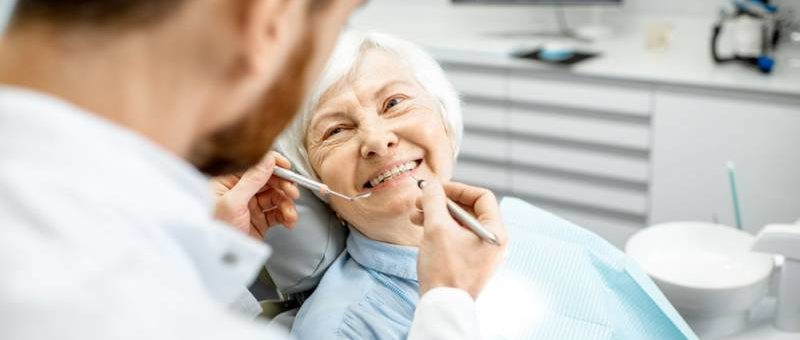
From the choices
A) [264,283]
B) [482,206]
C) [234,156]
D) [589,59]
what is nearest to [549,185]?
[589,59]

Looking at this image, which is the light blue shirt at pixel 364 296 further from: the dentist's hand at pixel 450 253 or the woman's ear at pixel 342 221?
the dentist's hand at pixel 450 253

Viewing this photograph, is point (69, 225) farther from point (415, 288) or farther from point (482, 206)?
point (415, 288)

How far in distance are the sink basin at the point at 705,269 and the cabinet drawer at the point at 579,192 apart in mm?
1429

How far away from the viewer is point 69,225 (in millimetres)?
552

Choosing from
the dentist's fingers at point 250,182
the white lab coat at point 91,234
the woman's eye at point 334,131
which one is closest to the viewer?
the white lab coat at point 91,234

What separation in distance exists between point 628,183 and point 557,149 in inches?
11.8

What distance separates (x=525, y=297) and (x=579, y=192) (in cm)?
185

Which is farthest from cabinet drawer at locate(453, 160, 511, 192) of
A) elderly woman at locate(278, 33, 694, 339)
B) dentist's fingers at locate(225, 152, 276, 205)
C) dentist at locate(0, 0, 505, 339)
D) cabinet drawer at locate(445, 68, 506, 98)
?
dentist at locate(0, 0, 505, 339)

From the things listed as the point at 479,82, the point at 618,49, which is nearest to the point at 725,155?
the point at 618,49

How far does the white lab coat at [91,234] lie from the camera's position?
0.53 meters

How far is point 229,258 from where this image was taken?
0.74m

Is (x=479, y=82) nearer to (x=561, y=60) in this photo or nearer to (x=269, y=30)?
(x=561, y=60)

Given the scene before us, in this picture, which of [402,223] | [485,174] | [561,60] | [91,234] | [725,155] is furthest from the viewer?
[485,174]

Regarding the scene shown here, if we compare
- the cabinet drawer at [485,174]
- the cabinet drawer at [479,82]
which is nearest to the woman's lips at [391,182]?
the cabinet drawer at [479,82]
